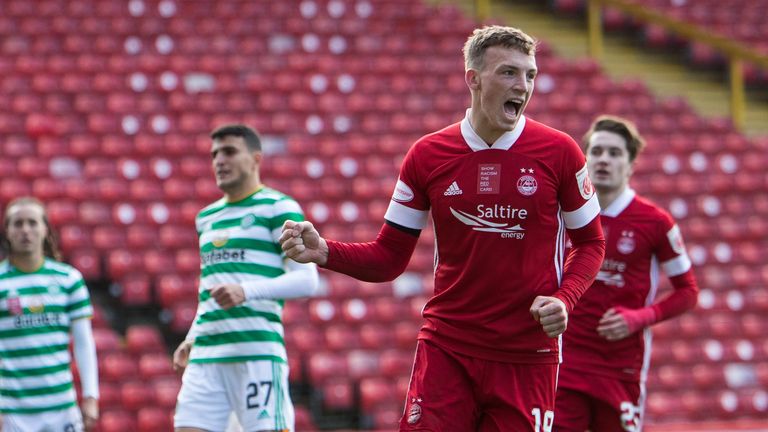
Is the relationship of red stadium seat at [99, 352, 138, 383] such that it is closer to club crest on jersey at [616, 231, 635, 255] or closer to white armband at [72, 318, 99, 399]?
white armband at [72, 318, 99, 399]

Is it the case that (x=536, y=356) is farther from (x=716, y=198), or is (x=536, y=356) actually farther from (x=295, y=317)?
(x=716, y=198)

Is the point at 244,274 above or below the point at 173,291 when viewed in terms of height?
below

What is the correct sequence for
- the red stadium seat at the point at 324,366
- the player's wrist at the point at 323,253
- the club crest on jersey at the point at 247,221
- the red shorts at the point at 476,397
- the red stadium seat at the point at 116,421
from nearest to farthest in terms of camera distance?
the red shorts at the point at 476,397, the player's wrist at the point at 323,253, the club crest on jersey at the point at 247,221, the red stadium seat at the point at 116,421, the red stadium seat at the point at 324,366

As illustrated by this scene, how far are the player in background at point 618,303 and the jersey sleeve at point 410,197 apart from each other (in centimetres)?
176

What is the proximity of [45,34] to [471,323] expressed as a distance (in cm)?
1133

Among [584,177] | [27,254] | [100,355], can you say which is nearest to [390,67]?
[100,355]

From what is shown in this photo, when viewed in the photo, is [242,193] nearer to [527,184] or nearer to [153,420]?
[527,184]

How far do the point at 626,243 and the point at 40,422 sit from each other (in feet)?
10.7

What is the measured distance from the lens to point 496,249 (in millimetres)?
4480

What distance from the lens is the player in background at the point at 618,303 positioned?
608 centimetres

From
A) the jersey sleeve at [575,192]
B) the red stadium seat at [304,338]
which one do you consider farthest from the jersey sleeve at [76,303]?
the red stadium seat at [304,338]

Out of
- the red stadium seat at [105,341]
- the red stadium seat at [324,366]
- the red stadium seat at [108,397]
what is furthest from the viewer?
the red stadium seat at [324,366]

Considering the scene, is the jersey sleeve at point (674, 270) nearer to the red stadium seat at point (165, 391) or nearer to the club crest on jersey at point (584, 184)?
the club crest on jersey at point (584, 184)

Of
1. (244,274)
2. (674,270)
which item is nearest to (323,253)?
(244,274)
